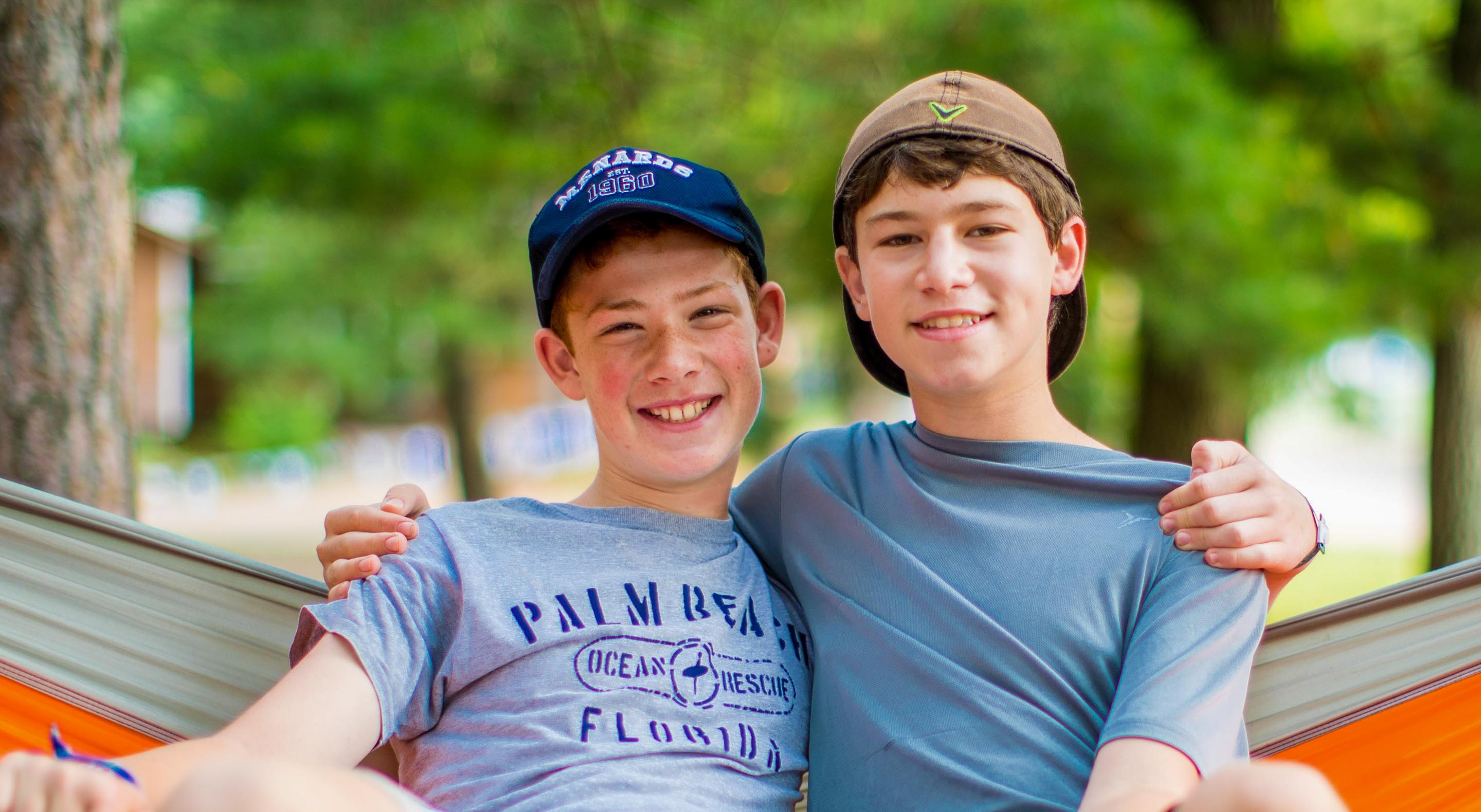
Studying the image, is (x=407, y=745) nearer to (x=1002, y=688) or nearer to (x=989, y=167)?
(x=1002, y=688)

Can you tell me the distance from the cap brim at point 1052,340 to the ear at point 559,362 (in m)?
0.40

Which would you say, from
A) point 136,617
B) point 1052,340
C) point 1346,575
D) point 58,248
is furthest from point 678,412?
point 1346,575

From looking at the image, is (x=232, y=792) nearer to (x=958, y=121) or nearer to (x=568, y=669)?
(x=568, y=669)

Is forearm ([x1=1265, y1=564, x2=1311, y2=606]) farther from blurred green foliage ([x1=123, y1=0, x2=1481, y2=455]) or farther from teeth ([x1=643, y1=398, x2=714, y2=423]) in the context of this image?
blurred green foliage ([x1=123, y1=0, x2=1481, y2=455])

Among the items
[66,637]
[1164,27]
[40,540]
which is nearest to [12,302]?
[40,540]

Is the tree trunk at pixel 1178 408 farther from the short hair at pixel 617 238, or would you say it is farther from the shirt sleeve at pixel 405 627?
the shirt sleeve at pixel 405 627

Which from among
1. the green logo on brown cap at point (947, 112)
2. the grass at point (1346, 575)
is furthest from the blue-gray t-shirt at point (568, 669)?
the grass at point (1346, 575)

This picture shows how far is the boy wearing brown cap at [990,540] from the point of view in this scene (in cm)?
133

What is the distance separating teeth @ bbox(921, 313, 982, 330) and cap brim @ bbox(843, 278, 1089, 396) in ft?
0.76

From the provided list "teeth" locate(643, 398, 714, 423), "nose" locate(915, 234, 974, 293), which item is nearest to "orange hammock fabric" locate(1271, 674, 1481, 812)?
"nose" locate(915, 234, 974, 293)

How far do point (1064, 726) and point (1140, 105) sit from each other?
2.56m

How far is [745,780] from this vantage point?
1.44m

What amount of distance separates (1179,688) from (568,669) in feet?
2.25

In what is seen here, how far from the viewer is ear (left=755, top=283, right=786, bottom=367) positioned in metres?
1.76
